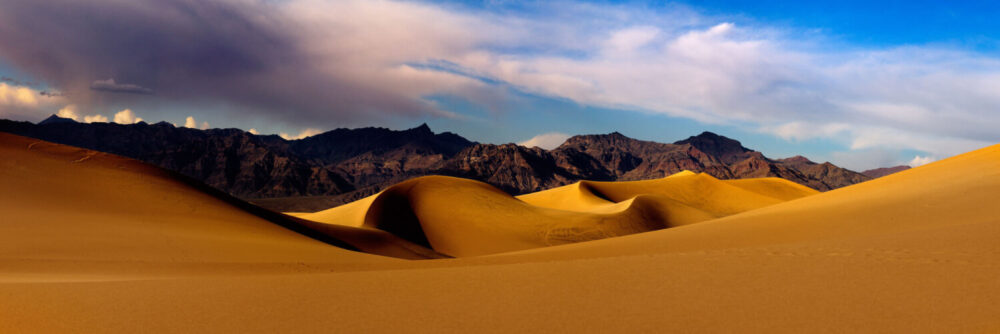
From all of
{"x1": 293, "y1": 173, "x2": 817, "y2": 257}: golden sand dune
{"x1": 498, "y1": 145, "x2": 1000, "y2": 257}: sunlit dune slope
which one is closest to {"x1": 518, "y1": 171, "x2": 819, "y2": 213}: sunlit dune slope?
{"x1": 293, "y1": 173, "x2": 817, "y2": 257}: golden sand dune

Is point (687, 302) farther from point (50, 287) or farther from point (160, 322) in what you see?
→ point (50, 287)

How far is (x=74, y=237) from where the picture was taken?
15.9 meters

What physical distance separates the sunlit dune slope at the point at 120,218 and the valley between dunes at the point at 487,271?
0.33ft

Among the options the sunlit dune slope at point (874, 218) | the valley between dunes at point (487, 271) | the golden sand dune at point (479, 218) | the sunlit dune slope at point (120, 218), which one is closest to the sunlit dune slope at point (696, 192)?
the golden sand dune at point (479, 218)

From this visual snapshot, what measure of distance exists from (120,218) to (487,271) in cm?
1654

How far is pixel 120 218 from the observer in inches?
781

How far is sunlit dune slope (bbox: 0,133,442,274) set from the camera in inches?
588

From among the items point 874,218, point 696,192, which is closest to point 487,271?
point 874,218

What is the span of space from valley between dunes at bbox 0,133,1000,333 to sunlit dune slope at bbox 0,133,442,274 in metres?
0.10

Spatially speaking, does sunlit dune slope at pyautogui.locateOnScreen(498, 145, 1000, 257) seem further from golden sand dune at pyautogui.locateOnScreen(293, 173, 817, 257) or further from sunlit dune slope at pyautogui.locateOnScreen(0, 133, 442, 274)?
golden sand dune at pyautogui.locateOnScreen(293, 173, 817, 257)

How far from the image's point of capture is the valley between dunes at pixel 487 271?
6.82m

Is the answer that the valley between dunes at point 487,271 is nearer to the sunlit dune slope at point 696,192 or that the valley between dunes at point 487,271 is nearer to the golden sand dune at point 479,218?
the golden sand dune at point 479,218

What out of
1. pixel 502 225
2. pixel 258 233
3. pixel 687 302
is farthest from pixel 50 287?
pixel 502 225

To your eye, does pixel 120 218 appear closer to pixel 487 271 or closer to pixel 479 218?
pixel 487 271
